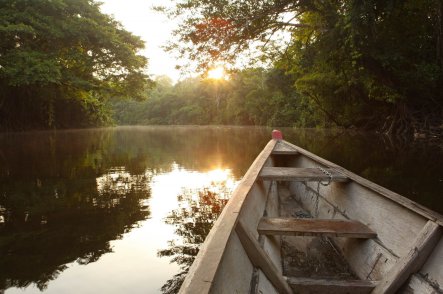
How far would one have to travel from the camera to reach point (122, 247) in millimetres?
3717

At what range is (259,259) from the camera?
6.84ft

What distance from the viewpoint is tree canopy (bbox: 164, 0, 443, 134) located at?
479 inches

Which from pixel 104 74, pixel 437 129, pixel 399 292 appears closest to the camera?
pixel 399 292

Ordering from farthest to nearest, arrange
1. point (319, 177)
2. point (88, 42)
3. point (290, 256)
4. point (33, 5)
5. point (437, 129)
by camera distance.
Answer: point (88, 42)
point (33, 5)
point (437, 129)
point (319, 177)
point (290, 256)

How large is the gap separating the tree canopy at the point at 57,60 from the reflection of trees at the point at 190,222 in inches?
659

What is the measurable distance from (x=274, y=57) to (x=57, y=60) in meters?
14.4

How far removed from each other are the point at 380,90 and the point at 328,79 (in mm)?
3708

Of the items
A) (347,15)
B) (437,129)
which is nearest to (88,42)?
(347,15)

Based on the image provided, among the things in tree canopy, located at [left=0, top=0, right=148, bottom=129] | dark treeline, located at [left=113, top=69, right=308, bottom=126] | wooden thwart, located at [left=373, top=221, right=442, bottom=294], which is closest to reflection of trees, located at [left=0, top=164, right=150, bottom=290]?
wooden thwart, located at [left=373, top=221, right=442, bottom=294]

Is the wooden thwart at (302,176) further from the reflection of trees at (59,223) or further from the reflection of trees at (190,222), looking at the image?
the reflection of trees at (59,223)

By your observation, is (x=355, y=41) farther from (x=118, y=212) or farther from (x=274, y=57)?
(x=118, y=212)

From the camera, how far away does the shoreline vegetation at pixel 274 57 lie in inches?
496

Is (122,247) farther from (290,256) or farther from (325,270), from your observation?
(325,270)

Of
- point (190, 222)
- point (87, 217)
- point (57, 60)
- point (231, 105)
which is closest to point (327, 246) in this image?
Answer: point (190, 222)
